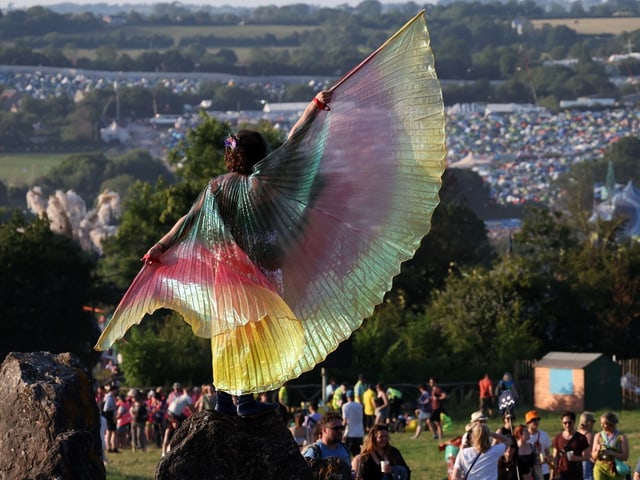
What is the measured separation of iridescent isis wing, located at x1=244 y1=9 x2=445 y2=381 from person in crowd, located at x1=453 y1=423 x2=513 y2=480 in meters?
3.37

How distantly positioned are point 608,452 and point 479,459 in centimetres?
252

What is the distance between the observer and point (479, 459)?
11438 mm

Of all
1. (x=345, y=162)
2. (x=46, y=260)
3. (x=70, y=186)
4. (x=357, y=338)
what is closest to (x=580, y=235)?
(x=46, y=260)

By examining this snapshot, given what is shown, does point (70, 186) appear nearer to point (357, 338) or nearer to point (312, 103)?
point (357, 338)

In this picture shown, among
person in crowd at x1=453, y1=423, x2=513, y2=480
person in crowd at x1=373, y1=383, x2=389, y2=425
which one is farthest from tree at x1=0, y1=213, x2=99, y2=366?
person in crowd at x1=453, y1=423, x2=513, y2=480

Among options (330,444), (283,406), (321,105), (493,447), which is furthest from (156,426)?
(321,105)

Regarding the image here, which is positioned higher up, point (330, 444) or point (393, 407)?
point (393, 407)

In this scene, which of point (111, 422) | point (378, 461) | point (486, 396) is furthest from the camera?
point (486, 396)

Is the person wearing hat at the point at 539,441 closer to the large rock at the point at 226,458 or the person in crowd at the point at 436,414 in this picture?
the large rock at the point at 226,458

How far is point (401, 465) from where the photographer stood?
1104 cm

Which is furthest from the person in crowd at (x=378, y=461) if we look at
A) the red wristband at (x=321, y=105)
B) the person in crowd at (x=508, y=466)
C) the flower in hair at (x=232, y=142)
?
the red wristband at (x=321, y=105)

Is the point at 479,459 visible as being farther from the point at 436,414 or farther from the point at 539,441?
the point at 436,414

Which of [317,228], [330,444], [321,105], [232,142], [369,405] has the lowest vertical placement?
[330,444]

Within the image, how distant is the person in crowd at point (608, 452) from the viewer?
536 inches
